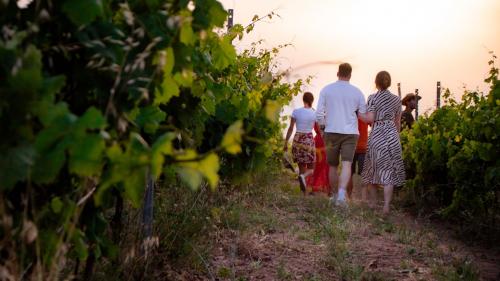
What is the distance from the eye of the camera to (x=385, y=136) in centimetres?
817

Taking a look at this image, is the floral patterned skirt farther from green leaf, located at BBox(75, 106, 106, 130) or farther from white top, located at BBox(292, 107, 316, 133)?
green leaf, located at BBox(75, 106, 106, 130)

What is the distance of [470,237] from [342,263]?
9.23 ft

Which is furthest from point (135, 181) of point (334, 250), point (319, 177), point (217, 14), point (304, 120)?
point (319, 177)

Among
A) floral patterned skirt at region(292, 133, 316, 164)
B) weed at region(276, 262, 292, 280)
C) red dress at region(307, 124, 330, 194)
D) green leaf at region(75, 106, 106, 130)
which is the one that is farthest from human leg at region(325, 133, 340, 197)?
green leaf at region(75, 106, 106, 130)

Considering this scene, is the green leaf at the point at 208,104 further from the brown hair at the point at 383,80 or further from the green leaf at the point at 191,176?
the brown hair at the point at 383,80

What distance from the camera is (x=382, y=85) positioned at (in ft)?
26.4

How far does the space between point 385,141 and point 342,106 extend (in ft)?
2.38

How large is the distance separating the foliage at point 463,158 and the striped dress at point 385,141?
23.4 inches

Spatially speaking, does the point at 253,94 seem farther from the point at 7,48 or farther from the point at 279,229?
the point at 7,48

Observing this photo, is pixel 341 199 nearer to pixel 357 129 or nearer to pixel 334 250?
pixel 357 129

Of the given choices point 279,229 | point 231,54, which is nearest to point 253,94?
point 231,54

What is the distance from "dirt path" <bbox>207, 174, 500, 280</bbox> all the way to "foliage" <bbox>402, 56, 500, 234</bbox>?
49cm

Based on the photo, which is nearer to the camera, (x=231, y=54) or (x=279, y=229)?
(x=231, y=54)

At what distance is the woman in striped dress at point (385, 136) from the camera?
806 centimetres
